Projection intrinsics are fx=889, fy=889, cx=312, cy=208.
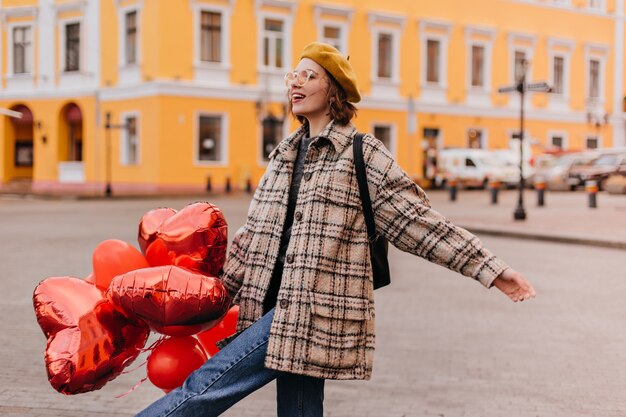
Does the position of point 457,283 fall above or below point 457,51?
below

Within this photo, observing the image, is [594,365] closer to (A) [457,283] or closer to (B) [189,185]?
(A) [457,283]

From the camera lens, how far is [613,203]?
89.8 ft

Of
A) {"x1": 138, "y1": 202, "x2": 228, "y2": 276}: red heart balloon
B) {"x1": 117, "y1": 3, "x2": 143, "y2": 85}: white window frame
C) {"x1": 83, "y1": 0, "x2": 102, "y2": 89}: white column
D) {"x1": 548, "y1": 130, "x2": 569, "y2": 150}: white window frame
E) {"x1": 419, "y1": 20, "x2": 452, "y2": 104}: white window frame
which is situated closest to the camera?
{"x1": 138, "y1": 202, "x2": 228, "y2": 276}: red heart balloon

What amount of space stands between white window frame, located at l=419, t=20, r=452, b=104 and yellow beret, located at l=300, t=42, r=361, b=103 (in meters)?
38.2

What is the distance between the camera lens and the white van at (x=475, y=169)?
39.1 meters

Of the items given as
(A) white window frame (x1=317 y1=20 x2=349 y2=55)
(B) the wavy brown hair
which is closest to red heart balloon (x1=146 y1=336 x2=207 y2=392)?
(B) the wavy brown hair

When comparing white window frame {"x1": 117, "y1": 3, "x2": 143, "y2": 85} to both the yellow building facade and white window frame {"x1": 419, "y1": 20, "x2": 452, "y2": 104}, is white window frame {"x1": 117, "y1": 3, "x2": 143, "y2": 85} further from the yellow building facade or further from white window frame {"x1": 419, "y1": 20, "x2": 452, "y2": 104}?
white window frame {"x1": 419, "y1": 20, "x2": 452, "y2": 104}

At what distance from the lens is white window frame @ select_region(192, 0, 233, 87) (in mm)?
35094

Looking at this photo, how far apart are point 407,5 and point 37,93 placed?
17.0 metres

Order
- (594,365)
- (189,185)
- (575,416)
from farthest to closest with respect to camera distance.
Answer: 1. (189,185)
2. (594,365)
3. (575,416)

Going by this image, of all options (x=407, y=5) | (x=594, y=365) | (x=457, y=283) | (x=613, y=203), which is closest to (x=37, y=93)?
(x=407, y=5)

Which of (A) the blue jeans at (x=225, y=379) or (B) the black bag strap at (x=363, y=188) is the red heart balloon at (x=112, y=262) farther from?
(B) the black bag strap at (x=363, y=188)

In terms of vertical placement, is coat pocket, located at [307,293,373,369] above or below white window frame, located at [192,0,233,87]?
below

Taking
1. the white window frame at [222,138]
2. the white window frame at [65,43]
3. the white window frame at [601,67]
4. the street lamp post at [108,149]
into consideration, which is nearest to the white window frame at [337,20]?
the white window frame at [222,138]
